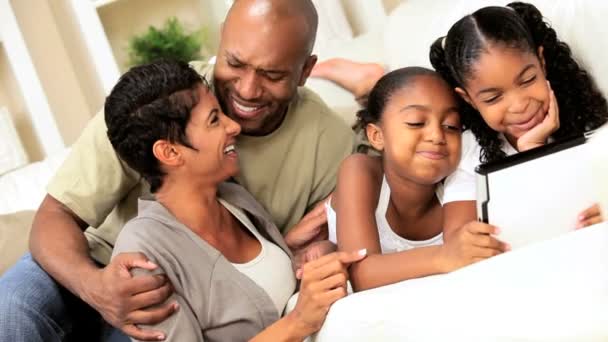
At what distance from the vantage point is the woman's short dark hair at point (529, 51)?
3.80 ft

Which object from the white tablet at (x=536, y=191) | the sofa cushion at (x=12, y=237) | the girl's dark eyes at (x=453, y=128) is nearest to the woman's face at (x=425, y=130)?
the girl's dark eyes at (x=453, y=128)

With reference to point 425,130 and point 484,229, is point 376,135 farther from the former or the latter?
point 484,229

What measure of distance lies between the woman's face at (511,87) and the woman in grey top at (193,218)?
0.32 m

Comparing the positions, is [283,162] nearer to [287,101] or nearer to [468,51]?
[287,101]

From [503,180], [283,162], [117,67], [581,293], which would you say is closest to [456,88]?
[503,180]

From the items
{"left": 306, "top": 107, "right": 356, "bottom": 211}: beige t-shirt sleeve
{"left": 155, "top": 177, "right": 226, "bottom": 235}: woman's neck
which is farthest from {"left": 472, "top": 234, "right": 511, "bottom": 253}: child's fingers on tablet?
{"left": 306, "top": 107, "right": 356, "bottom": 211}: beige t-shirt sleeve

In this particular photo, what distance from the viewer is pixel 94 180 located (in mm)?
1424

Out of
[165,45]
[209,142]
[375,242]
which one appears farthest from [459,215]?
[165,45]

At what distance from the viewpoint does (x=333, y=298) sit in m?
0.98

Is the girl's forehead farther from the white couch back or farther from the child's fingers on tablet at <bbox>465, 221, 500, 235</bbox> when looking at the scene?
the child's fingers on tablet at <bbox>465, 221, 500, 235</bbox>

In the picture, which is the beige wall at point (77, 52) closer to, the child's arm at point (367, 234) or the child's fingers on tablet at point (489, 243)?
the child's arm at point (367, 234)

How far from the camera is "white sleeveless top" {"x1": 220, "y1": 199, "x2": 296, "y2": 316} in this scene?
1.25 metres

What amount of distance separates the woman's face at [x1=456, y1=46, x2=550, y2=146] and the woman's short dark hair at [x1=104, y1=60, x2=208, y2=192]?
1.62ft

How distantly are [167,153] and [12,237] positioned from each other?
77 centimetres
